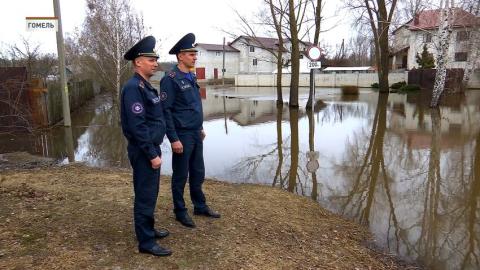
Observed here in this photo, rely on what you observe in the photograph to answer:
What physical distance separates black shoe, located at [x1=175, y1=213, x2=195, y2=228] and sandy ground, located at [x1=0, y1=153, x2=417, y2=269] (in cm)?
8

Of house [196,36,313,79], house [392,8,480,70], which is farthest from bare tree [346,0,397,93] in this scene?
house [196,36,313,79]

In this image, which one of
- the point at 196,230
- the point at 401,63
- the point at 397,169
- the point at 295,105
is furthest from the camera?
the point at 401,63

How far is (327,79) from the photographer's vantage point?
142 ft

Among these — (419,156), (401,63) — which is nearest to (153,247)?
(419,156)

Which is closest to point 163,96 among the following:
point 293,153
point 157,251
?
point 157,251

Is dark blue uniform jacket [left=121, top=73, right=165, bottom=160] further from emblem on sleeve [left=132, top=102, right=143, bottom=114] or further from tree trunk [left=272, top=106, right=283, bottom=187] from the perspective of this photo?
tree trunk [left=272, top=106, right=283, bottom=187]

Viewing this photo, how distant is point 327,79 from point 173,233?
134 ft

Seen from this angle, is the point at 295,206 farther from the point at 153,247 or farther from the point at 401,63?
the point at 401,63

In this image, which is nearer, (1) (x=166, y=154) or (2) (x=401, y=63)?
(1) (x=166, y=154)

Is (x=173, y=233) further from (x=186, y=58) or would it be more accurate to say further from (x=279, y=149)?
(x=279, y=149)

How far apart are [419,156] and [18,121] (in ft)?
35.4

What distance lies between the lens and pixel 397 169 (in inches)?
324

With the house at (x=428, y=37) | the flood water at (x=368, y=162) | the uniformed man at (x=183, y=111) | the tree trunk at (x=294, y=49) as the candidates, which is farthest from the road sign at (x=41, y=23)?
the house at (x=428, y=37)

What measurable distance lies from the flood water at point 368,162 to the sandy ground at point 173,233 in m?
0.67
